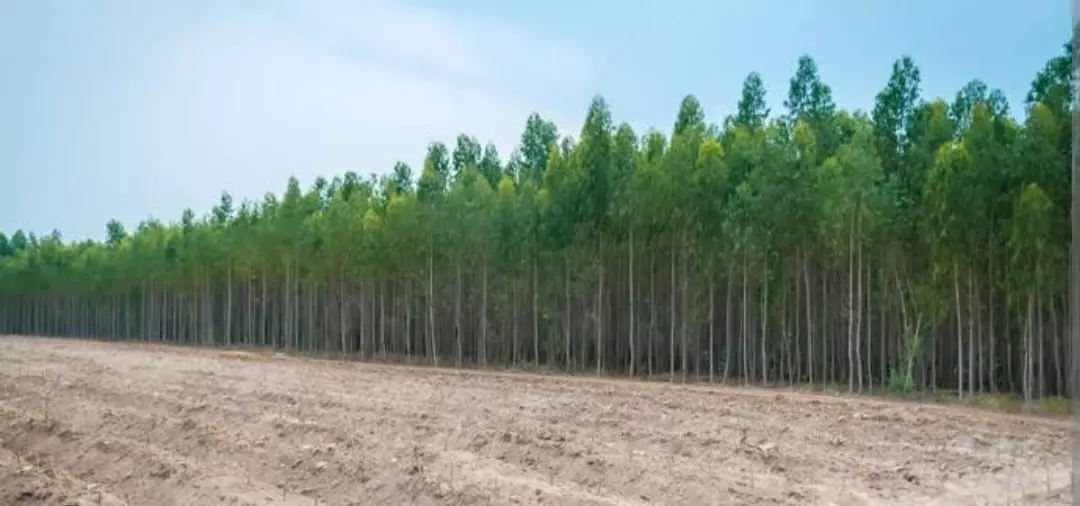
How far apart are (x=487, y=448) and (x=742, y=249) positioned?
33.1 feet

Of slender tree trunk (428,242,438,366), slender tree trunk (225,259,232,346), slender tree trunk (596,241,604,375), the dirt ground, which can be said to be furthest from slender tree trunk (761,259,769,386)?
slender tree trunk (225,259,232,346)

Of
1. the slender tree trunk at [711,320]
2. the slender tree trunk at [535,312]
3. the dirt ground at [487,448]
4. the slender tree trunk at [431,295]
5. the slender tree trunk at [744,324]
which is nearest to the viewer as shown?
the dirt ground at [487,448]

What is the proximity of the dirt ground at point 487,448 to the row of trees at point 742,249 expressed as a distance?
3.63 meters

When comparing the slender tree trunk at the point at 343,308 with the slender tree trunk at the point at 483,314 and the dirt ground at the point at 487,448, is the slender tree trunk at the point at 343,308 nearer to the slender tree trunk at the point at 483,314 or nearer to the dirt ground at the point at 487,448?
the slender tree trunk at the point at 483,314

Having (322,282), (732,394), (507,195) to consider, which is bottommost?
(732,394)

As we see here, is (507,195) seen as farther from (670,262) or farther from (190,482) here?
(190,482)

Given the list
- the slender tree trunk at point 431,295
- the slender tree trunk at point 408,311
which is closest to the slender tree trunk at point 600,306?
the slender tree trunk at point 431,295

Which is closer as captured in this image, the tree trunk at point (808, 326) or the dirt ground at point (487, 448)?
the dirt ground at point (487, 448)

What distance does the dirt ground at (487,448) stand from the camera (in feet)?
19.8

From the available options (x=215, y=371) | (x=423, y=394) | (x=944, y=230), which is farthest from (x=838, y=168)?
(x=215, y=371)

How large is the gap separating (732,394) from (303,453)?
705 centimetres

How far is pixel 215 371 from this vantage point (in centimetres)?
1283

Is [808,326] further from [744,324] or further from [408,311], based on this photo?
[408,311]

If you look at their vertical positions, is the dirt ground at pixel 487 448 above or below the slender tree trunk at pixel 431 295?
below
